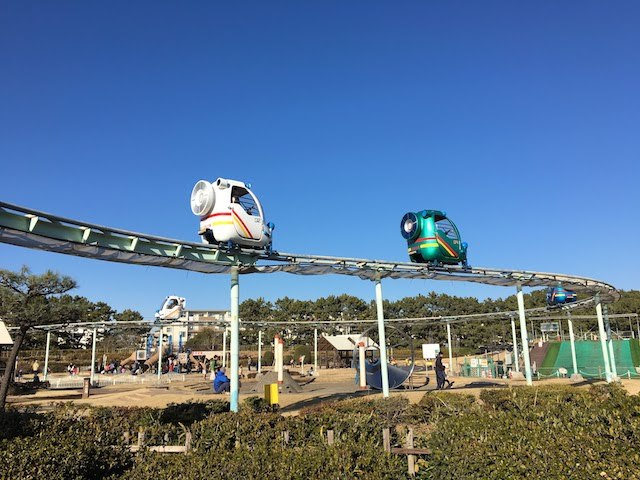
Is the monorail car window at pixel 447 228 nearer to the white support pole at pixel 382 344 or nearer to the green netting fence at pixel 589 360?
the white support pole at pixel 382 344

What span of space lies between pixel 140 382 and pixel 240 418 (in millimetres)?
27942

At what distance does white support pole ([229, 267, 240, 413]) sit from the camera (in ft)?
43.5

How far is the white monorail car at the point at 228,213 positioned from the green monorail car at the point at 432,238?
22.2 ft

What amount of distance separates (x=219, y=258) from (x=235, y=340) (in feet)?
7.48

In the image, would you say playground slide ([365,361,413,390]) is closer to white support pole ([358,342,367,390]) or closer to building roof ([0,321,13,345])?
white support pole ([358,342,367,390])

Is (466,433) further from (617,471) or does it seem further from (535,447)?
(617,471)

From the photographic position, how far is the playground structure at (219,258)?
9.73 meters

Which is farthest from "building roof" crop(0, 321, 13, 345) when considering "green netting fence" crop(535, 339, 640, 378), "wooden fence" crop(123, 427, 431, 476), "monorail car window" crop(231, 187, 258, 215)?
"green netting fence" crop(535, 339, 640, 378)

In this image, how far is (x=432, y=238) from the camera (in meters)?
18.6

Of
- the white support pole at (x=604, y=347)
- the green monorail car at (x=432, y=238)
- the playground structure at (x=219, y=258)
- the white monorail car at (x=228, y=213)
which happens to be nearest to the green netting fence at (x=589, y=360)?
the white support pole at (x=604, y=347)

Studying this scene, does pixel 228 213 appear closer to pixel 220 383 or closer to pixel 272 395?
pixel 272 395

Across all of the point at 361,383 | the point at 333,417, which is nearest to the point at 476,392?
the point at 361,383

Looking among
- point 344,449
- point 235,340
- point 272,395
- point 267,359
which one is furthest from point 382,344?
point 267,359

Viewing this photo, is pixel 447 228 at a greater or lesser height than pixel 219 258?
greater
